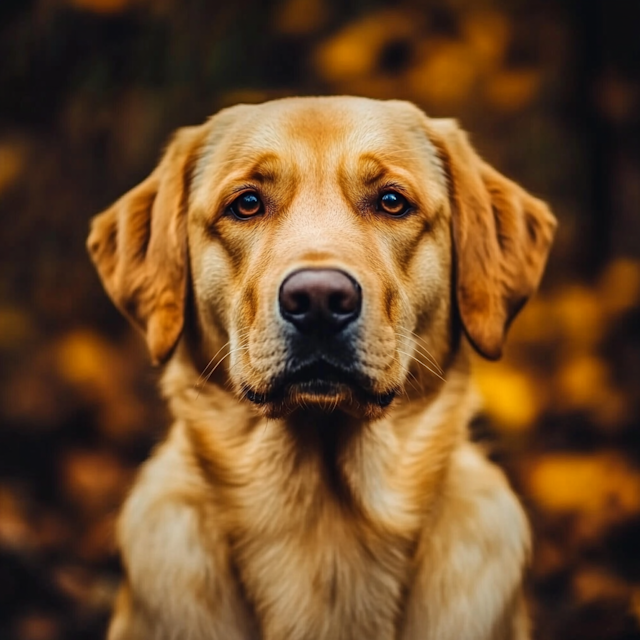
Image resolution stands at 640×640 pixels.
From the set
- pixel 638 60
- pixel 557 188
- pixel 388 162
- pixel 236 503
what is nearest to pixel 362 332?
pixel 388 162

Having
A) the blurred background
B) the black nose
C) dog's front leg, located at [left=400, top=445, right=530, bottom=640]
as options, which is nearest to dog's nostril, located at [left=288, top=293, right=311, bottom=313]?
the black nose

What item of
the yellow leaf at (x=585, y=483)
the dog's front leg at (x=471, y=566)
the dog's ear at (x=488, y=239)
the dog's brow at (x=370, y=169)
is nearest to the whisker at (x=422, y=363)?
the dog's ear at (x=488, y=239)

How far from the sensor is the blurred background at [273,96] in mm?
3818

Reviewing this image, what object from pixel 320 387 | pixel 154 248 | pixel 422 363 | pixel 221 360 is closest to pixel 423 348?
pixel 422 363

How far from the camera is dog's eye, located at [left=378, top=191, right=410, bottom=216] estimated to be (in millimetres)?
2676

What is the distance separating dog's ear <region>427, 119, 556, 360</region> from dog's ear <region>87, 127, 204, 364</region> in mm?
875

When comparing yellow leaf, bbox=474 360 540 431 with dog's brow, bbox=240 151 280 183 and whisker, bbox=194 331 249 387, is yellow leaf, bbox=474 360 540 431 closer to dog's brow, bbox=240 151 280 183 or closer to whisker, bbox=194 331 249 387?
whisker, bbox=194 331 249 387

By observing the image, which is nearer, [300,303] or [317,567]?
[300,303]

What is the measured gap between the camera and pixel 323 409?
105 inches

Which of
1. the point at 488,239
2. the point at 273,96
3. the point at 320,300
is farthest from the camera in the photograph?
the point at 273,96

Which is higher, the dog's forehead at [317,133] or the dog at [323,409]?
the dog's forehead at [317,133]

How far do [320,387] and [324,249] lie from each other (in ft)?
1.22

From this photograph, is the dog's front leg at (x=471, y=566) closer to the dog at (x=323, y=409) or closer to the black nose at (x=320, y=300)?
the dog at (x=323, y=409)

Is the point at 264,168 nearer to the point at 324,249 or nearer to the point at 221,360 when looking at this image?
the point at 324,249
